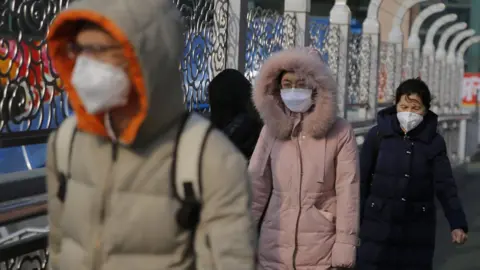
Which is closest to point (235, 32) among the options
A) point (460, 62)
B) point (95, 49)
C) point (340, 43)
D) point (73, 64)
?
point (340, 43)

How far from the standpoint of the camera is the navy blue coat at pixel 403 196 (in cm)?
582

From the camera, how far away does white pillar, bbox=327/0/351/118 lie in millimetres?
12125

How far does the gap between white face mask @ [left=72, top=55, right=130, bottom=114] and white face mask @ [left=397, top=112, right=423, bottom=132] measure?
11.8 feet

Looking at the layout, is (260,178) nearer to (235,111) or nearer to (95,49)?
(235,111)

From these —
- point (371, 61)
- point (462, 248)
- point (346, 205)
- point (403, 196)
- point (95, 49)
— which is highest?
point (95, 49)

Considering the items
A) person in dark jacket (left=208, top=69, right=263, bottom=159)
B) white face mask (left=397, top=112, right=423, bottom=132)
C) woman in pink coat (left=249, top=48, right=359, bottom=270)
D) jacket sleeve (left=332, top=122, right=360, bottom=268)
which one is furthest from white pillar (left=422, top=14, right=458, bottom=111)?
jacket sleeve (left=332, top=122, right=360, bottom=268)

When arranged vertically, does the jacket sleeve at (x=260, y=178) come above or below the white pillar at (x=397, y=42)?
below

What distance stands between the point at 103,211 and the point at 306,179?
6.67 feet

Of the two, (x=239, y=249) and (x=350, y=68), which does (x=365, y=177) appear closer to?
(x=239, y=249)

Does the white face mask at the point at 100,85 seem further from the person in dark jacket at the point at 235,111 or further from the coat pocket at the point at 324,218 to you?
the person in dark jacket at the point at 235,111

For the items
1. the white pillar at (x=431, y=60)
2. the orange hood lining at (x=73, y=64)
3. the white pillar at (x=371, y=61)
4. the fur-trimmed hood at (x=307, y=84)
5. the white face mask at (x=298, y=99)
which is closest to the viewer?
the orange hood lining at (x=73, y=64)

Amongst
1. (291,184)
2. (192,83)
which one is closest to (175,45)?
(291,184)

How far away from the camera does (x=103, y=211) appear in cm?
263

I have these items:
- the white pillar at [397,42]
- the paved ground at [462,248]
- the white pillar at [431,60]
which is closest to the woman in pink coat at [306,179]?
the paved ground at [462,248]
